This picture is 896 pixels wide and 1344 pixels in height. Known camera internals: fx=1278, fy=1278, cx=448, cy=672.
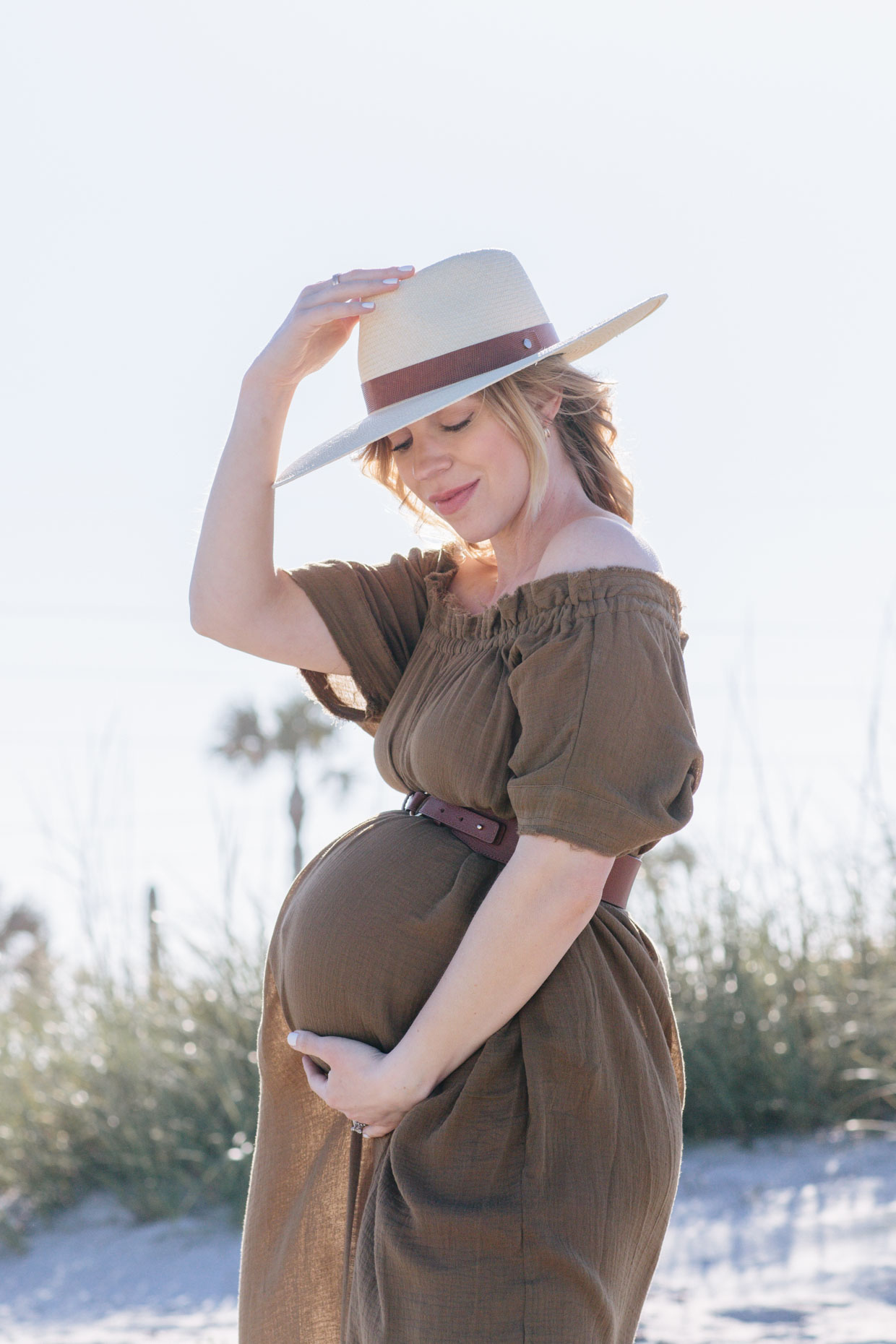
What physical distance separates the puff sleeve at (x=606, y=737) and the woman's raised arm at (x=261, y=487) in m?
0.56

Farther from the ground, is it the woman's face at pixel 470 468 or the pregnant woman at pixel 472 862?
the woman's face at pixel 470 468

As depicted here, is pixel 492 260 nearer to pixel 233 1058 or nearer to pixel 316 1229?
pixel 316 1229

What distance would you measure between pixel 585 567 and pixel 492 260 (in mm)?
517

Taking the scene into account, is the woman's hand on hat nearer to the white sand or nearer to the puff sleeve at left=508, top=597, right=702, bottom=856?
the puff sleeve at left=508, top=597, right=702, bottom=856

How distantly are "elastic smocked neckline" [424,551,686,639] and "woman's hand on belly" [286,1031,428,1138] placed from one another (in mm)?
571

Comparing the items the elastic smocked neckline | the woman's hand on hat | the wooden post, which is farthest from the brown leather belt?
the wooden post

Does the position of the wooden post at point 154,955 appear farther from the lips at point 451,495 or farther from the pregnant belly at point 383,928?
the lips at point 451,495

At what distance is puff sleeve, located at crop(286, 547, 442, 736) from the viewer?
2.04m

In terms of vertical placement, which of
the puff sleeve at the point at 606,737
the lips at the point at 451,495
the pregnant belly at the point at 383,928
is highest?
the lips at the point at 451,495

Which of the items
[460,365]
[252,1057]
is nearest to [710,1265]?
[252,1057]

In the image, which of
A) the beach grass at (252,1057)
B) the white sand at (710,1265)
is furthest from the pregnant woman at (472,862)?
the beach grass at (252,1057)

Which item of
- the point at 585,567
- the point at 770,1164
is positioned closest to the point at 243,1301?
the point at 585,567

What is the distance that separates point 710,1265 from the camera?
12.0ft

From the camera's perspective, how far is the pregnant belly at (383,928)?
1.64 metres
